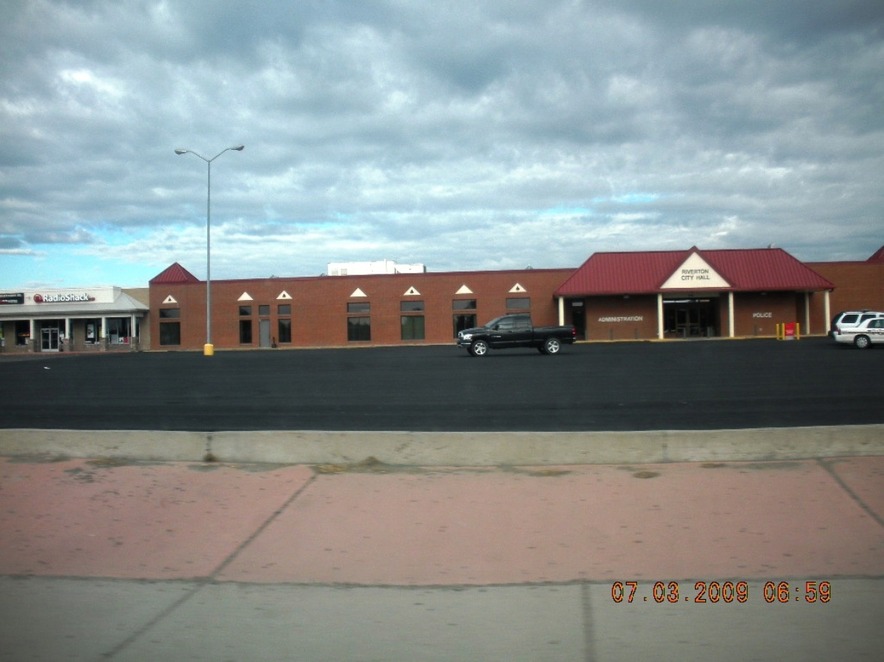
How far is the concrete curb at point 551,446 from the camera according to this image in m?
9.20

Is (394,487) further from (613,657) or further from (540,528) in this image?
(613,657)

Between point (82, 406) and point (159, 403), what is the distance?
1.53 m

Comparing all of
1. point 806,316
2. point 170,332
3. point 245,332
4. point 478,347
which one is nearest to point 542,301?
point 806,316

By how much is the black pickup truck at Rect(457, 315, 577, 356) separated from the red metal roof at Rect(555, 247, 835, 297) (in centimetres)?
1838

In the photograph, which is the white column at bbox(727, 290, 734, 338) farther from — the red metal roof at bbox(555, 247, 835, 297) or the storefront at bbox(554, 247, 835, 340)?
the red metal roof at bbox(555, 247, 835, 297)

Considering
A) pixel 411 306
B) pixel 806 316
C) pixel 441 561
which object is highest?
pixel 411 306

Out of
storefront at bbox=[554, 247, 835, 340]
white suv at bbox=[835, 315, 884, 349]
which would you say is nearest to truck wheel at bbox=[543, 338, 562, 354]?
white suv at bbox=[835, 315, 884, 349]

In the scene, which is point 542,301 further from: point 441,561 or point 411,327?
point 441,561

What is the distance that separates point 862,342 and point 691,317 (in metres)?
21.5

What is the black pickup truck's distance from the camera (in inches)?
1463

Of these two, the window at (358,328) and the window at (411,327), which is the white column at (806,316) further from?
the window at (358,328)

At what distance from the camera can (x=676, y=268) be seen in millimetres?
54406

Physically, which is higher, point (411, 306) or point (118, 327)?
point (411, 306)

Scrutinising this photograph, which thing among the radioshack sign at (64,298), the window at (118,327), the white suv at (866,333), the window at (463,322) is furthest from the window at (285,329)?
the white suv at (866,333)
